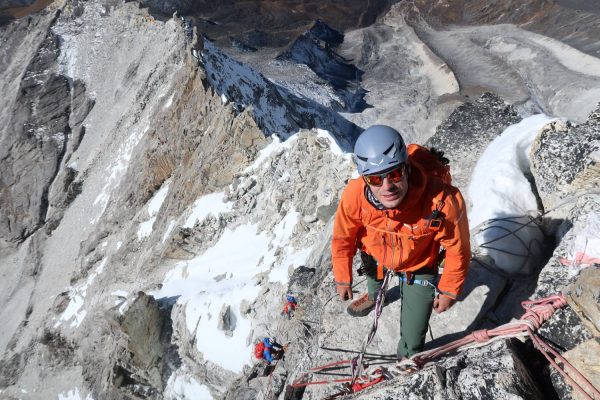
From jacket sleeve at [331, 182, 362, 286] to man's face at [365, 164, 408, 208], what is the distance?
0.36 m

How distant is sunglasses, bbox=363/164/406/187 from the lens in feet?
12.2

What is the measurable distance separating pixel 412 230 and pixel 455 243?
14.7 inches

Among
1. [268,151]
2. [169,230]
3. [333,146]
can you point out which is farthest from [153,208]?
[333,146]

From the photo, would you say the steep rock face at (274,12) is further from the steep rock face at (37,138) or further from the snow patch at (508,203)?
the snow patch at (508,203)

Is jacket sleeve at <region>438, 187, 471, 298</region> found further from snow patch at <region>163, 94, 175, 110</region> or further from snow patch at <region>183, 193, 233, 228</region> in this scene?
snow patch at <region>163, 94, 175, 110</region>

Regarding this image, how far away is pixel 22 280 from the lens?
27547 millimetres

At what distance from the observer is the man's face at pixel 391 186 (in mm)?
3740

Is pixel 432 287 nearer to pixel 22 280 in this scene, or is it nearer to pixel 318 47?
pixel 22 280

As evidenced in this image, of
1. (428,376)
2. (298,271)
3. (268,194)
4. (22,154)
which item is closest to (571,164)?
(428,376)

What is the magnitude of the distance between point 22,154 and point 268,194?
29.5 m

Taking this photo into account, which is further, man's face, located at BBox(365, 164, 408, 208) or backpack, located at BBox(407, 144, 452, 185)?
backpack, located at BBox(407, 144, 452, 185)

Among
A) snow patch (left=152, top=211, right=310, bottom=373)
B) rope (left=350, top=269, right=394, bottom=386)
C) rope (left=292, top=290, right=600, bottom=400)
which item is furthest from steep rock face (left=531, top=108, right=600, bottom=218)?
snow patch (left=152, top=211, right=310, bottom=373)

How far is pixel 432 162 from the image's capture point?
4203 millimetres

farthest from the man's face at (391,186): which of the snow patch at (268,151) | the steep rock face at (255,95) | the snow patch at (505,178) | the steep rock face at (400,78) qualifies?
the steep rock face at (400,78)
